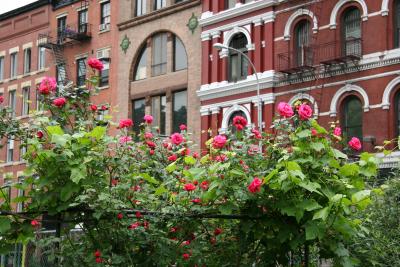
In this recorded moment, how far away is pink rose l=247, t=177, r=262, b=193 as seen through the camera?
6.99 m

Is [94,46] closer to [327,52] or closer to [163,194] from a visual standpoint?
[327,52]

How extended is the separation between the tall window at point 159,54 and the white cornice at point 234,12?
3635 mm

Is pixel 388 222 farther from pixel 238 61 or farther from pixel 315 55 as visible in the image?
pixel 238 61

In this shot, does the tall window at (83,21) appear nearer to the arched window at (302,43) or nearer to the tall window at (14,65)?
the tall window at (14,65)

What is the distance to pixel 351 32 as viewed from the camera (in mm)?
31734

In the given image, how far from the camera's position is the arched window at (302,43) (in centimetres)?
3303

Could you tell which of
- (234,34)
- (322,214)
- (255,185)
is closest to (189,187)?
(255,185)

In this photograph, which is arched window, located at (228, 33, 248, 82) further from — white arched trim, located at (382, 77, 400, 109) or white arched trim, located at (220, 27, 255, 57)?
white arched trim, located at (382, 77, 400, 109)

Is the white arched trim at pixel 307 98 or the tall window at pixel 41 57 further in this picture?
the tall window at pixel 41 57

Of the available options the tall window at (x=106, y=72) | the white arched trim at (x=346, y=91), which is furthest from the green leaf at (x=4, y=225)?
the tall window at (x=106, y=72)

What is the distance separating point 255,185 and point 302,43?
27.5 m

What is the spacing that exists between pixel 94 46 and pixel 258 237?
38739mm

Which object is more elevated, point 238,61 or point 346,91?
point 238,61

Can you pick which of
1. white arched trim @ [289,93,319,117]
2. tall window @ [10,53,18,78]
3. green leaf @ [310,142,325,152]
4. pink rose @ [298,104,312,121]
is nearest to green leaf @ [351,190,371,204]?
green leaf @ [310,142,325,152]
